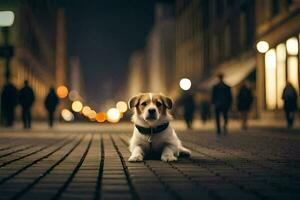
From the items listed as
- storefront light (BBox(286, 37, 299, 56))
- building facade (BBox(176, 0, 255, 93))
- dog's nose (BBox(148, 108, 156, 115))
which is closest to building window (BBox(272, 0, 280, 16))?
storefront light (BBox(286, 37, 299, 56))

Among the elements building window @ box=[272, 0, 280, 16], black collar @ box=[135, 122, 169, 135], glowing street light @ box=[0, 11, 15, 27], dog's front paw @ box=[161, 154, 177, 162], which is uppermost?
building window @ box=[272, 0, 280, 16]

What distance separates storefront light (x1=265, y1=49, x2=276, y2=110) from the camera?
29.6 meters

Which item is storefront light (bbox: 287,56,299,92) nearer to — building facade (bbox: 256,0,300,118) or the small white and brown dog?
building facade (bbox: 256,0,300,118)

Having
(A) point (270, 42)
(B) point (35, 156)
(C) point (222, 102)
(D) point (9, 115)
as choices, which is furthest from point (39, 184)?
(A) point (270, 42)

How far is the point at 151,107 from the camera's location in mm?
7625

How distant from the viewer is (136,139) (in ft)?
26.6

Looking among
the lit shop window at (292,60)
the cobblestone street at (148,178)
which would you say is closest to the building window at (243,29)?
the lit shop window at (292,60)

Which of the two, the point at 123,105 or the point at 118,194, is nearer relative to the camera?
the point at 118,194

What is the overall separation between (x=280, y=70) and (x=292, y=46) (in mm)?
2039

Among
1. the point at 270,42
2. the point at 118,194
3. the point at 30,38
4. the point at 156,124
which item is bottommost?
the point at 118,194

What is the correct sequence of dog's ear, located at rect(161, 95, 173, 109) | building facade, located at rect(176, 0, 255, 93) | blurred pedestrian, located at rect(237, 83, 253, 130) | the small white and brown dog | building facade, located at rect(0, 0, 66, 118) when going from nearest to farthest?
the small white and brown dog → dog's ear, located at rect(161, 95, 173, 109) → blurred pedestrian, located at rect(237, 83, 253, 130) → building facade, located at rect(176, 0, 255, 93) → building facade, located at rect(0, 0, 66, 118)

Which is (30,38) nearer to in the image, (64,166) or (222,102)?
(222,102)

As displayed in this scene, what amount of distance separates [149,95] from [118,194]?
3083 mm

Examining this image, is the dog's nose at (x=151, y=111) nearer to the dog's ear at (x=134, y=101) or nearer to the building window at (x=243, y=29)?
the dog's ear at (x=134, y=101)
